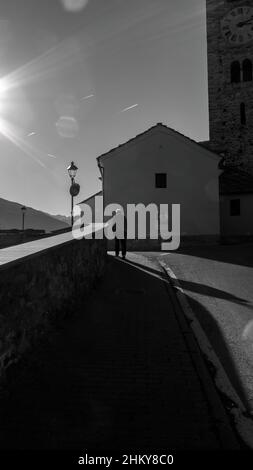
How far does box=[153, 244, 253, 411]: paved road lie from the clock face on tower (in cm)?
2514

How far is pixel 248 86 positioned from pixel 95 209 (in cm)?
1626

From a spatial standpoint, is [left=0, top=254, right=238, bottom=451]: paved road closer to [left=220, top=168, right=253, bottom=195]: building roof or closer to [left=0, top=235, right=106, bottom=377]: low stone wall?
[left=0, top=235, right=106, bottom=377]: low stone wall

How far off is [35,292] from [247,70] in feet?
112

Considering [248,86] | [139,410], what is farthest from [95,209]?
[139,410]

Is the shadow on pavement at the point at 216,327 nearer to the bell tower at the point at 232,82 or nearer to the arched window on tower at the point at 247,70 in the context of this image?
the bell tower at the point at 232,82

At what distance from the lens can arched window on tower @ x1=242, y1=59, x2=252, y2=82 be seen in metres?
34.3

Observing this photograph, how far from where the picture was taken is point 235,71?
34.9 m

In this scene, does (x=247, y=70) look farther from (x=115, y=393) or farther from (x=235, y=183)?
(x=115, y=393)

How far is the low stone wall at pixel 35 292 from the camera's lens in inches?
181

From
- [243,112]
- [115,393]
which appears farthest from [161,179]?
[115,393]

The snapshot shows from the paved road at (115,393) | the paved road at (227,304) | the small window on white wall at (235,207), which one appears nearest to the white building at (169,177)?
the small window on white wall at (235,207)

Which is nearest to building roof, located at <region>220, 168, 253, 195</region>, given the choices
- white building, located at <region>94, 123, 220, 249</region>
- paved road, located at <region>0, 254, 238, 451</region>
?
white building, located at <region>94, 123, 220, 249</region>

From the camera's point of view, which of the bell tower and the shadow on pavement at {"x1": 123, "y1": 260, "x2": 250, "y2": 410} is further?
the bell tower

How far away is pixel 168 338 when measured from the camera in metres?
6.34
